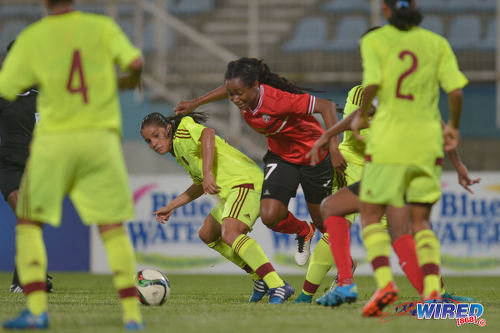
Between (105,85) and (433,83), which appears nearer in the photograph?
(105,85)

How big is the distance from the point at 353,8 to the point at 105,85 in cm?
1082

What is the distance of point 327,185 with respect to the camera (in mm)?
6773

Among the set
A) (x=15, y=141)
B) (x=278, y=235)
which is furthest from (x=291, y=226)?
(x=278, y=235)

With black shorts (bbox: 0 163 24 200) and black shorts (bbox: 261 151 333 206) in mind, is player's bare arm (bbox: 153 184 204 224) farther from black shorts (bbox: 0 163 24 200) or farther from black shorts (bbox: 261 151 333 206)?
black shorts (bbox: 0 163 24 200)

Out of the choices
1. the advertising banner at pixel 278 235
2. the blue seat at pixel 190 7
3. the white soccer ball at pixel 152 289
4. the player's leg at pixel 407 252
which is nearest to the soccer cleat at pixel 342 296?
the player's leg at pixel 407 252

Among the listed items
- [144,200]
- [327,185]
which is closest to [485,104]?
[144,200]

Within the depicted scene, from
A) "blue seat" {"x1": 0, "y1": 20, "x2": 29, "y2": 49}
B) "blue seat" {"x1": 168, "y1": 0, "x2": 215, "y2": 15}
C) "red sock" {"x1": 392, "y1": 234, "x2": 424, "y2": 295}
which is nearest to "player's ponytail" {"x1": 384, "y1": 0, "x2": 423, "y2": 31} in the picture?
"red sock" {"x1": 392, "y1": 234, "x2": 424, "y2": 295}

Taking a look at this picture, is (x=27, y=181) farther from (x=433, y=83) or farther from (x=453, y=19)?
(x=453, y=19)

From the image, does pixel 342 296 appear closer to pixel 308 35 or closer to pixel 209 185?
pixel 209 185

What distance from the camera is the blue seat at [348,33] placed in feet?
47.1

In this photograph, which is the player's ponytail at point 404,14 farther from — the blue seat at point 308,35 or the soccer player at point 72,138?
the blue seat at point 308,35

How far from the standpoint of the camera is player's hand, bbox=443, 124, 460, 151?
497cm

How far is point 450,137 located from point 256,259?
1963mm

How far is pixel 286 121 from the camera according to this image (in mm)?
6590
